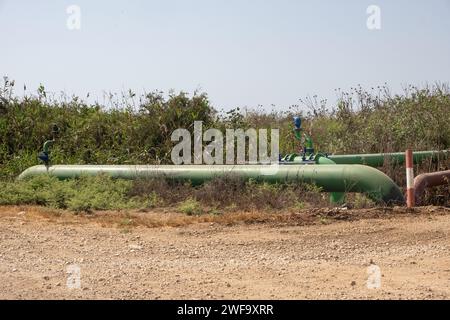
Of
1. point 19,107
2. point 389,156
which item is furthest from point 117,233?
point 19,107

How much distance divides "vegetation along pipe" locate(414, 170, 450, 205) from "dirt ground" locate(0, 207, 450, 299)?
604mm

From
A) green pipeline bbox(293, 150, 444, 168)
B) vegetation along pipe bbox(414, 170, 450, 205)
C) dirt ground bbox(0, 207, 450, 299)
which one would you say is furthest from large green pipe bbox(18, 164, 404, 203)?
green pipeline bbox(293, 150, 444, 168)

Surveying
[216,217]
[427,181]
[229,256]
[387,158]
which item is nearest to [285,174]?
[216,217]

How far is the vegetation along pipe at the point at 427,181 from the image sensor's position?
31.6 ft

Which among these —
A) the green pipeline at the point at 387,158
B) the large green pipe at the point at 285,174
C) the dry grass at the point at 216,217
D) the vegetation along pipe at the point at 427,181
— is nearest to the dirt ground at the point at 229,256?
the dry grass at the point at 216,217

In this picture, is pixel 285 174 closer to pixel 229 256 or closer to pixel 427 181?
pixel 427 181

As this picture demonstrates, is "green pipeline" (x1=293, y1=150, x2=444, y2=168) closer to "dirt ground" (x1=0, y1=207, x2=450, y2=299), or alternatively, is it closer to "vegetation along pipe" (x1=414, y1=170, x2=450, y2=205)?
"vegetation along pipe" (x1=414, y1=170, x2=450, y2=205)

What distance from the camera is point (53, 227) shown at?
326 inches

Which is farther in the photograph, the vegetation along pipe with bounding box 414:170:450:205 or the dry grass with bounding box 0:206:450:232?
the vegetation along pipe with bounding box 414:170:450:205

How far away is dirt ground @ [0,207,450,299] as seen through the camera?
5195mm

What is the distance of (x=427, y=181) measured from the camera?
972 cm

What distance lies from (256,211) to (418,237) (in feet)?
8.14

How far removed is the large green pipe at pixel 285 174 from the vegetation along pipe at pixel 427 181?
35cm

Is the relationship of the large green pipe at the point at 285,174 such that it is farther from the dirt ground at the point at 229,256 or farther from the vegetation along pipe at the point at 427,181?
the dirt ground at the point at 229,256
